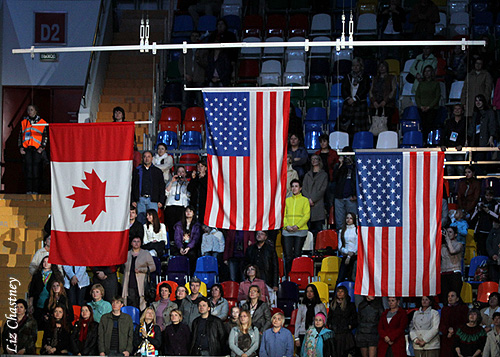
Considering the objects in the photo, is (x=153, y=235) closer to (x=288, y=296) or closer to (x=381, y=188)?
(x=288, y=296)

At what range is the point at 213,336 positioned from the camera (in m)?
13.2

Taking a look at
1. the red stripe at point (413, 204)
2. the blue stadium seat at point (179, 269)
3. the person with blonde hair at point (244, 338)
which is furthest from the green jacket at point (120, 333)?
the red stripe at point (413, 204)

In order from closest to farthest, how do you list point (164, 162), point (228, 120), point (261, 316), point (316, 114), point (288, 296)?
point (228, 120)
point (261, 316)
point (288, 296)
point (164, 162)
point (316, 114)

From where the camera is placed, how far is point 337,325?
44.2 ft

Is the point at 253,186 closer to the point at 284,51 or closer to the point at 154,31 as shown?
the point at 284,51

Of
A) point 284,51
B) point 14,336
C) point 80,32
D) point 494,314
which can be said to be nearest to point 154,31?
point 80,32

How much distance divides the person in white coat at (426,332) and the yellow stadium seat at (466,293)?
1.65 m

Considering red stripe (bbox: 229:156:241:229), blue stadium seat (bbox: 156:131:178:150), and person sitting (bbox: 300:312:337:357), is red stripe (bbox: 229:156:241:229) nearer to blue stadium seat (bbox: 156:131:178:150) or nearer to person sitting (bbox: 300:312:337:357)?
person sitting (bbox: 300:312:337:357)

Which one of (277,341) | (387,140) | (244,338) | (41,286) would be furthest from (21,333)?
(387,140)

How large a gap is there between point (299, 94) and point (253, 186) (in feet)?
30.1

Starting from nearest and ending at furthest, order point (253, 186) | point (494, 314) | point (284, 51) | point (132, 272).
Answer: point (253, 186) → point (494, 314) → point (132, 272) → point (284, 51)

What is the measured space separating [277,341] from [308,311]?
892 millimetres

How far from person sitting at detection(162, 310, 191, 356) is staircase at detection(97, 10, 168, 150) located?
6713 millimetres

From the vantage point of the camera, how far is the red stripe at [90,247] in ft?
37.4
